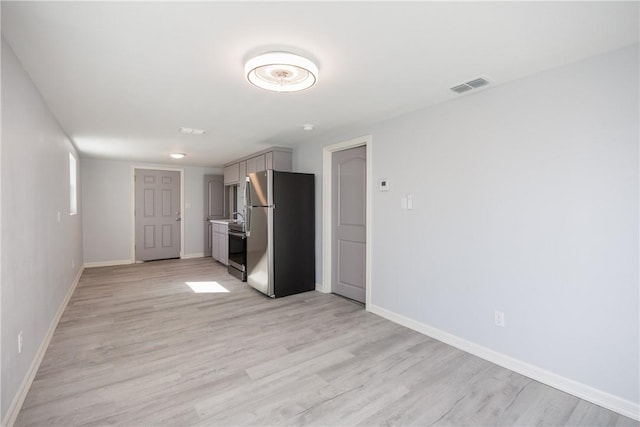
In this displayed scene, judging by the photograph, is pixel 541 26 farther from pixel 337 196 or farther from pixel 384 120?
pixel 337 196

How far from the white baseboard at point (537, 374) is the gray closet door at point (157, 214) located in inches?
224

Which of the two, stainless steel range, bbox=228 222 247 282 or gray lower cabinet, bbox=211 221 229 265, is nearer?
stainless steel range, bbox=228 222 247 282

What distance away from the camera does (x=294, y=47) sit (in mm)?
1816

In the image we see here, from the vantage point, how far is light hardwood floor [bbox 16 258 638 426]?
181cm

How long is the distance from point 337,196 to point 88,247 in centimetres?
523

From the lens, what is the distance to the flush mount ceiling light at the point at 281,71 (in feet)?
6.05

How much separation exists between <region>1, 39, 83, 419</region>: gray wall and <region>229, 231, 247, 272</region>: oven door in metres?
2.23

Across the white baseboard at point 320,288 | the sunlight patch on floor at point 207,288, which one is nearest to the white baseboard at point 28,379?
the sunlight patch on floor at point 207,288

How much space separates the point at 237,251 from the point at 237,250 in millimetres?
17

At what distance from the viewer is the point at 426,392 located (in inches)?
80.4

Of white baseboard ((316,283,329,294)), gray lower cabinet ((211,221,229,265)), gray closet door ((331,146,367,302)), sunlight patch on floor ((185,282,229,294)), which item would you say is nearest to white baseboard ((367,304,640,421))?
gray closet door ((331,146,367,302))

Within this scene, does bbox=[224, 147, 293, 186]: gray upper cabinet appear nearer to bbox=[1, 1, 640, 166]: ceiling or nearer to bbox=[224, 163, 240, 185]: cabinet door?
bbox=[224, 163, 240, 185]: cabinet door

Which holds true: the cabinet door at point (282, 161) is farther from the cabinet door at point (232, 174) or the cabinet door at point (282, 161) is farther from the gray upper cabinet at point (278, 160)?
the cabinet door at point (232, 174)

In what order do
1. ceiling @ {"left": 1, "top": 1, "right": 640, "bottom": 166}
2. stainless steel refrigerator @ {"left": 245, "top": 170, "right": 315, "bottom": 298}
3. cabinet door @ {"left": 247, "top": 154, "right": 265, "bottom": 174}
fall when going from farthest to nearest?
cabinet door @ {"left": 247, "top": 154, "right": 265, "bottom": 174} → stainless steel refrigerator @ {"left": 245, "top": 170, "right": 315, "bottom": 298} → ceiling @ {"left": 1, "top": 1, "right": 640, "bottom": 166}
